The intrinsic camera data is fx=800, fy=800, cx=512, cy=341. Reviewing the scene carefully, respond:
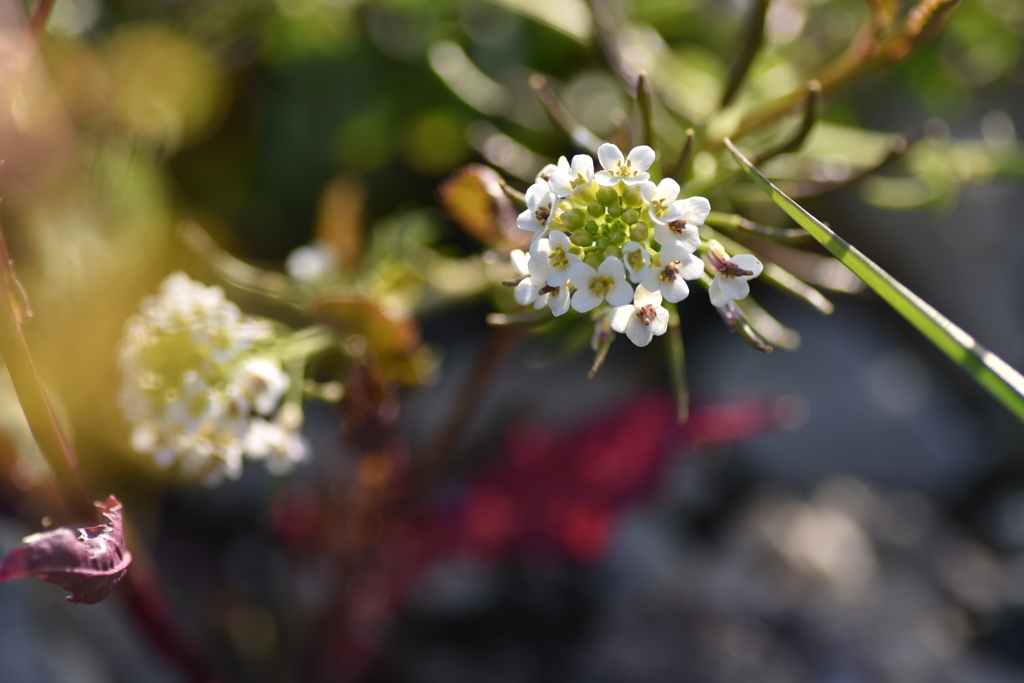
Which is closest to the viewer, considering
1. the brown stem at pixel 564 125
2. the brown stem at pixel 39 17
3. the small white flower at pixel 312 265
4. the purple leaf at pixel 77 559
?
the purple leaf at pixel 77 559

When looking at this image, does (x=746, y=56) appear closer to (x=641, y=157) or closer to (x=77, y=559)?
(x=641, y=157)

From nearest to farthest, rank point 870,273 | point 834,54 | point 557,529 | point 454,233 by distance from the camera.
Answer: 1. point 870,273
2. point 557,529
3. point 834,54
4. point 454,233

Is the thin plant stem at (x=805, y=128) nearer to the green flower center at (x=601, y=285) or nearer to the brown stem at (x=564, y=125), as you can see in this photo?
the brown stem at (x=564, y=125)

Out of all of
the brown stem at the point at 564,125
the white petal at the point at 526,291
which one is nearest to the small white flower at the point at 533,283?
the white petal at the point at 526,291

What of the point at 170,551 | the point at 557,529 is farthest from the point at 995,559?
the point at 170,551

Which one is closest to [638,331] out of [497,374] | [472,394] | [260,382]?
[260,382]

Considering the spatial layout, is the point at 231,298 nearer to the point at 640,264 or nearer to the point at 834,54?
the point at 640,264

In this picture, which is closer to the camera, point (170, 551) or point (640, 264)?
point (640, 264)
